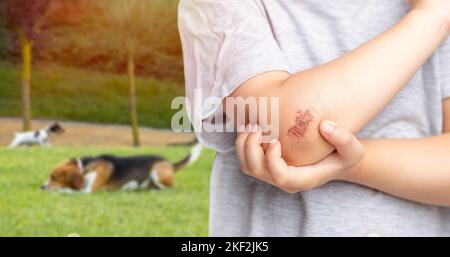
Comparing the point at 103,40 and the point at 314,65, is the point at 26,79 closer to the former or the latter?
the point at 103,40

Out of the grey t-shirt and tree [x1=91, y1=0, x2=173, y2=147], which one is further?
tree [x1=91, y1=0, x2=173, y2=147]

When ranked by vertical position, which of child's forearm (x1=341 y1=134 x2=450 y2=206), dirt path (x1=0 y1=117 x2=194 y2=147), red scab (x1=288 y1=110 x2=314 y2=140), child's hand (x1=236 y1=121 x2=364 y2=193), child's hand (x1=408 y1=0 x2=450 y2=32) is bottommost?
dirt path (x1=0 y1=117 x2=194 y2=147)

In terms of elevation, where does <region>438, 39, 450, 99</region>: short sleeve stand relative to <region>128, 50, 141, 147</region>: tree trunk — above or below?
above

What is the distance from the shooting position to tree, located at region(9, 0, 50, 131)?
2.26m

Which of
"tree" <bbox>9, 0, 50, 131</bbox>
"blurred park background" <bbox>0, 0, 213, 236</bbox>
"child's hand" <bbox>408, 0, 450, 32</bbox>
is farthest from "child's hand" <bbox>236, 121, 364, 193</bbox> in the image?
"tree" <bbox>9, 0, 50, 131</bbox>

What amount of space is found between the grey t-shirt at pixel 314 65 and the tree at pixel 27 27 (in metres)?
1.87

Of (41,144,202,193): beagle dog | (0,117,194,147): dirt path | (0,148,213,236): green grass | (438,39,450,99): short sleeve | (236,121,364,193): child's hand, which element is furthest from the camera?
(0,117,194,147): dirt path

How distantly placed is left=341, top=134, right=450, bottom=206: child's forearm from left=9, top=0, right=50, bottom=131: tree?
197 centimetres

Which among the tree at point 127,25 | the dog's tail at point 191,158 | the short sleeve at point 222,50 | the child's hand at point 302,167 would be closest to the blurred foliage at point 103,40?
the tree at point 127,25

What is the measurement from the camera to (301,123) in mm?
395

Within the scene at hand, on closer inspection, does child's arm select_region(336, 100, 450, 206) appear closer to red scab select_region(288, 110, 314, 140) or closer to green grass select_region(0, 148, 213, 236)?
red scab select_region(288, 110, 314, 140)

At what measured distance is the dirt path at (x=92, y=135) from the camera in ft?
7.67
